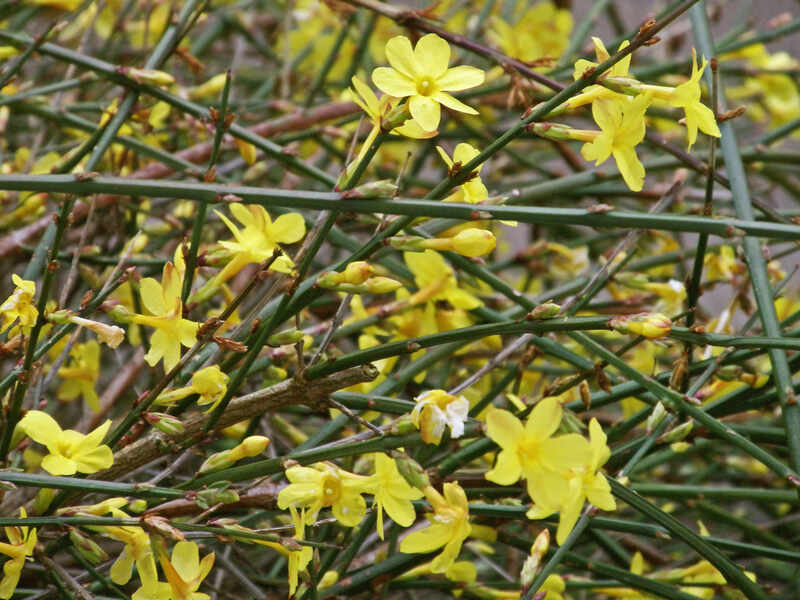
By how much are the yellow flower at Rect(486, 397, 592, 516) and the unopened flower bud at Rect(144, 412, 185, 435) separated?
26cm

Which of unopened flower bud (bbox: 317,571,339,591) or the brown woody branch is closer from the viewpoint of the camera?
the brown woody branch

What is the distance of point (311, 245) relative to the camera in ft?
2.49

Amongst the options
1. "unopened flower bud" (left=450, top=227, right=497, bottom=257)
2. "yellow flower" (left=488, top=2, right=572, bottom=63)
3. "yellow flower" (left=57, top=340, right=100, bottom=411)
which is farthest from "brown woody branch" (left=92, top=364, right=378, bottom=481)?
"yellow flower" (left=488, top=2, right=572, bottom=63)

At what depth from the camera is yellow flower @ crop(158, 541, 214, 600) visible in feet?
2.27

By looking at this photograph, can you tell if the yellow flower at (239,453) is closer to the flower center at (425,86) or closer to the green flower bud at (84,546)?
the green flower bud at (84,546)

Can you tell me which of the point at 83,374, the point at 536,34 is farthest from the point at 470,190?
the point at 536,34

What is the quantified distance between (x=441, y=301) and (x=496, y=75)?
647 millimetres

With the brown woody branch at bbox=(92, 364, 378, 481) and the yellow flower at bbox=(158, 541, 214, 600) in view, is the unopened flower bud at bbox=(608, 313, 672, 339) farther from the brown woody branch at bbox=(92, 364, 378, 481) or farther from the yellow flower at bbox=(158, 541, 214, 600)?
the yellow flower at bbox=(158, 541, 214, 600)

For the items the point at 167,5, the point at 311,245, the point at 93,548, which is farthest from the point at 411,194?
the point at 93,548

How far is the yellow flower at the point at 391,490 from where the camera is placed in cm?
69

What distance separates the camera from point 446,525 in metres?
0.70

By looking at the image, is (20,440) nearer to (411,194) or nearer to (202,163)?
(202,163)

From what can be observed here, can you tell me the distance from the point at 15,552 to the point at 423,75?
487 millimetres

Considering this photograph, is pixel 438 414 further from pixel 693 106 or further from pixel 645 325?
pixel 693 106
